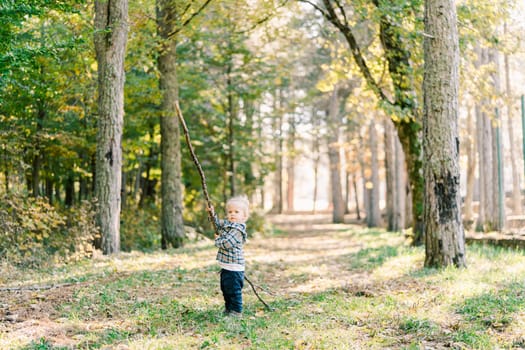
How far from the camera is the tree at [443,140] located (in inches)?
382

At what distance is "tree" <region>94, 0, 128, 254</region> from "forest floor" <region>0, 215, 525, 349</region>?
1244mm

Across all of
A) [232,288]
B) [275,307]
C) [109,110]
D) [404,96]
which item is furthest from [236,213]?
[404,96]

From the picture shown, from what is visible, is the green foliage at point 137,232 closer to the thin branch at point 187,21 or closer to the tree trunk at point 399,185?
the thin branch at point 187,21

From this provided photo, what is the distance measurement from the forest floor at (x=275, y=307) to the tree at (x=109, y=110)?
124 centimetres

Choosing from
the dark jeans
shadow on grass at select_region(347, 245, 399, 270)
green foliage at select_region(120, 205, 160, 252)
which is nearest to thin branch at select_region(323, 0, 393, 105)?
shadow on grass at select_region(347, 245, 399, 270)

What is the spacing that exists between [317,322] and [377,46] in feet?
37.8

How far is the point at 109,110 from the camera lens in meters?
11.7

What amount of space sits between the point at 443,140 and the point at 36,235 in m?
8.36

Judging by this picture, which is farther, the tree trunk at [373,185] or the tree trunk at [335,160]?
the tree trunk at [335,160]

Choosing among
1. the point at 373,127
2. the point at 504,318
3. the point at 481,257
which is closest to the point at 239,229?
the point at 504,318

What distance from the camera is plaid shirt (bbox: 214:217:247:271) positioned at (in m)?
6.64

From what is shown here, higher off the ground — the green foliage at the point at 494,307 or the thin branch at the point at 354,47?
the thin branch at the point at 354,47

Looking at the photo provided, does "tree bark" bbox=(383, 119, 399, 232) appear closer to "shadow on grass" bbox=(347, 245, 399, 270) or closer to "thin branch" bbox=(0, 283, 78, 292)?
"shadow on grass" bbox=(347, 245, 399, 270)

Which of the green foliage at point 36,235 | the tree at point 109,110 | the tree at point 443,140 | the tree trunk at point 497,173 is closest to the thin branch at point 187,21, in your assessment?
the tree at point 109,110
